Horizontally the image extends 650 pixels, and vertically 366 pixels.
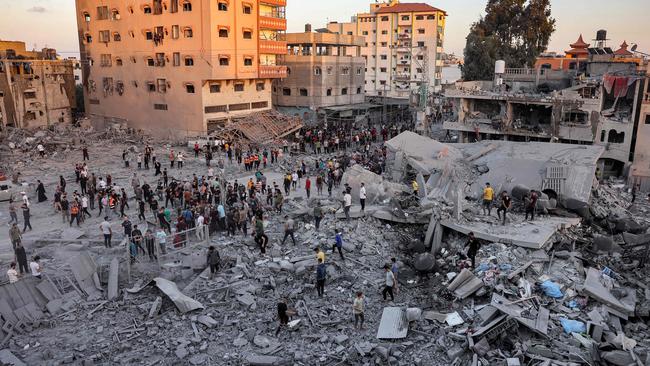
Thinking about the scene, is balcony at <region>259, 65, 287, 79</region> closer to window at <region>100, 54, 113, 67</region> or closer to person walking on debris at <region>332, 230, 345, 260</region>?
window at <region>100, 54, 113, 67</region>

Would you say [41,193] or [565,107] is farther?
[565,107]

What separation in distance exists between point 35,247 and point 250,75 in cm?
2559

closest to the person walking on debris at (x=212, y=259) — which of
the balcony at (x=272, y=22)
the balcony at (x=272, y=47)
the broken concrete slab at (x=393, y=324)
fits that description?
the broken concrete slab at (x=393, y=324)

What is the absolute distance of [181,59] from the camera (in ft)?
128

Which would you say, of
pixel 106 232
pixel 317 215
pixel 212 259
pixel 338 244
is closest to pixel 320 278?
pixel 338 244

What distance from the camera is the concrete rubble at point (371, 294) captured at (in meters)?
11.9

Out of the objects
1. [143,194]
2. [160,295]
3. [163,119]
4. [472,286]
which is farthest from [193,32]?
[472,286]

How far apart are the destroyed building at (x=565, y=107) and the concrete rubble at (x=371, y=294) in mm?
14257

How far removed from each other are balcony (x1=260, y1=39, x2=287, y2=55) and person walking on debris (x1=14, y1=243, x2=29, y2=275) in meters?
29.0

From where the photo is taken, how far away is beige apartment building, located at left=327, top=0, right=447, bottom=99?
240ft

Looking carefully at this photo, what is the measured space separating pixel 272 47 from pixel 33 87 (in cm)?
2016

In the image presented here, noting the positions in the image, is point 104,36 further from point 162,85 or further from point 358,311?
point 358,311

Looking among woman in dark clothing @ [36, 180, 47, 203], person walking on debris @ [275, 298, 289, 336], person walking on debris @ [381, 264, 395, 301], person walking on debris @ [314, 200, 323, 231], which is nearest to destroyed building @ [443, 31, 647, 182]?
person walking on debris @ [314, 200, 323, 231]

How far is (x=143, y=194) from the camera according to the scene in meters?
22.0
